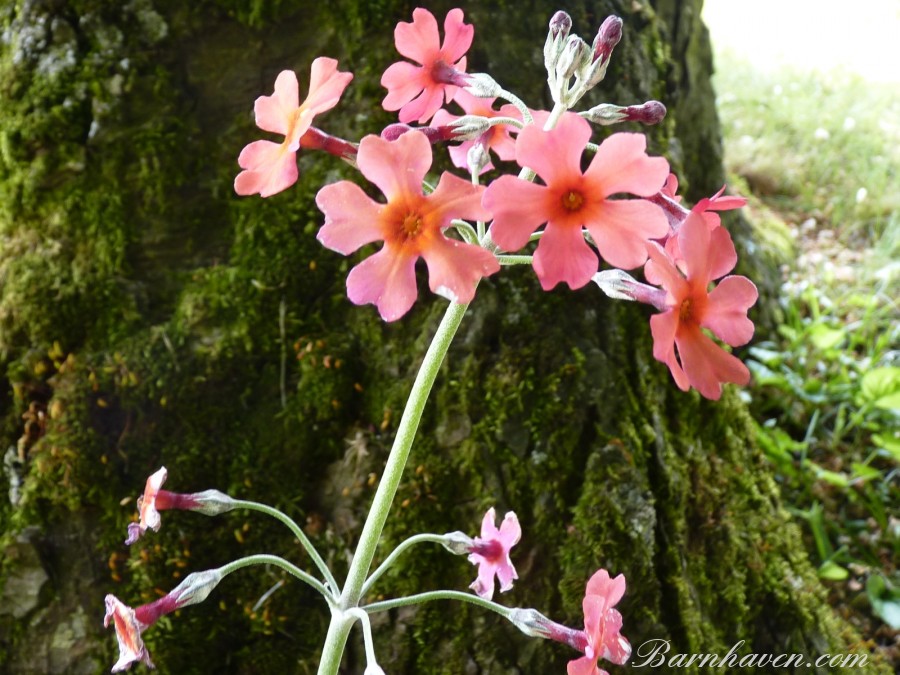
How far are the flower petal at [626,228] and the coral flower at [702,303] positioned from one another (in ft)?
0.12

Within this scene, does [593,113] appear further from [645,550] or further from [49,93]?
[49,93]

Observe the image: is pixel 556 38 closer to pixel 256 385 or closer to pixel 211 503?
pixel 211 503

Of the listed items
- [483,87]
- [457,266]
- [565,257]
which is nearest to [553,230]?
[565,257]

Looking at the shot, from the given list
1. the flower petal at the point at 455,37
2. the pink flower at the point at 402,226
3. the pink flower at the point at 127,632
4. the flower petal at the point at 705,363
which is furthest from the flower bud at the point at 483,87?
the pink flower at the point at 127,632

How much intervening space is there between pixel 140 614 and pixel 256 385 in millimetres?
1044

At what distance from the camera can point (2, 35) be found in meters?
2.25

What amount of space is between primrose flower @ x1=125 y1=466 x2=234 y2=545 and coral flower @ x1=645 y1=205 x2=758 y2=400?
885 mm

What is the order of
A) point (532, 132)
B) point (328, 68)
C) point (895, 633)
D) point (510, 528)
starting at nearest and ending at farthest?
point (532, 132) < point (328, 68) < point (510, 528) < point (895, 633)

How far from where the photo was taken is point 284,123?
124 cm

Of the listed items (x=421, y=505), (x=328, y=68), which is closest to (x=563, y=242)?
(x=328, y=68)

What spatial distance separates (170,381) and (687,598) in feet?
5.54

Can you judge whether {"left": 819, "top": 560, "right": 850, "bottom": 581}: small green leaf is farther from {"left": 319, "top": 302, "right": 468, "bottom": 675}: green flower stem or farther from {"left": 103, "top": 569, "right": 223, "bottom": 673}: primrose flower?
{"left": 103, "top": 569, "right": 223, "bottom": 673}: primrose flower

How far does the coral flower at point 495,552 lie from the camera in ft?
4.83

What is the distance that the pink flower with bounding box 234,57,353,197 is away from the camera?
1175 mm
